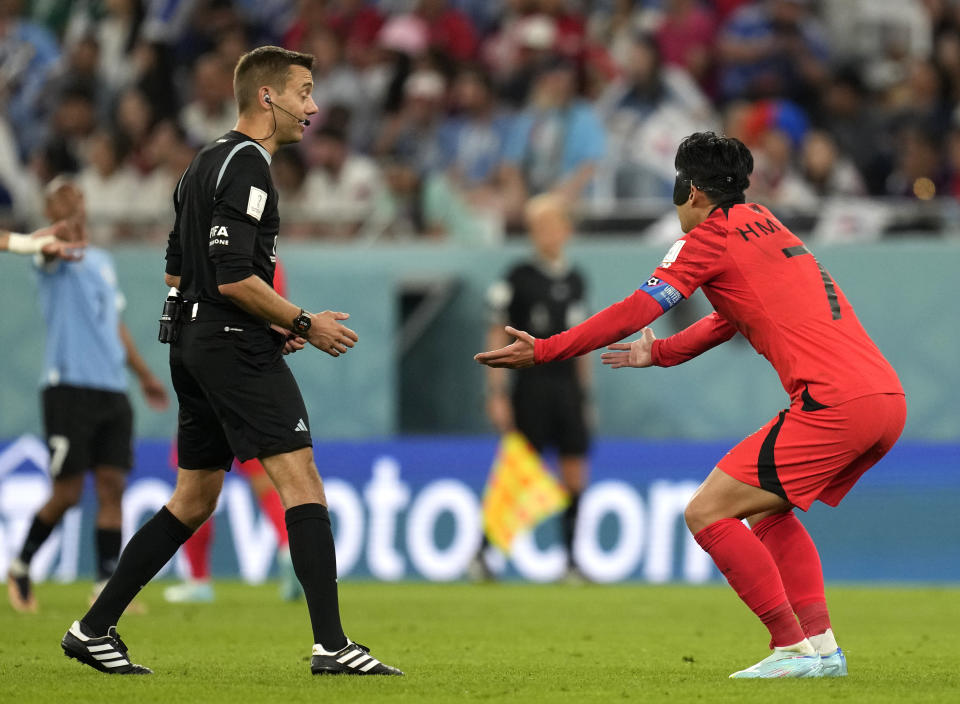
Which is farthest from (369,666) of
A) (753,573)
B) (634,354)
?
(634,354)

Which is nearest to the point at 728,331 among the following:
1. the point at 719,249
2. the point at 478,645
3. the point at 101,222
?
the point at 719,249

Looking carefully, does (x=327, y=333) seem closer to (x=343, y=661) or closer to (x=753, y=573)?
(x=343, y=661)

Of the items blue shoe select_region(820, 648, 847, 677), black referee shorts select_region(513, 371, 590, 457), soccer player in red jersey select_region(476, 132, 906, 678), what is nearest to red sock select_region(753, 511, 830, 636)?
soccer player in red jersey select_region(476, 132, 906, 678)

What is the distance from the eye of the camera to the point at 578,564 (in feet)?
41.8

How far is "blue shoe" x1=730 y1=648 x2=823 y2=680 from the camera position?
6297 millimetres

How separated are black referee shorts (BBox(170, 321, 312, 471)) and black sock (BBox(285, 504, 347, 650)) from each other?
0.92 feet

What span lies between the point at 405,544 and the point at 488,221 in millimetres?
3360

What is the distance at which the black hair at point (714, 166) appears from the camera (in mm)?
→ 6516

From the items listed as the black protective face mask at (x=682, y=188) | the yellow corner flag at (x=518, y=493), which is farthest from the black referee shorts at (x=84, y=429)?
the black protective face mask at (x=682, y=188)

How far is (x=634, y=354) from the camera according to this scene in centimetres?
665

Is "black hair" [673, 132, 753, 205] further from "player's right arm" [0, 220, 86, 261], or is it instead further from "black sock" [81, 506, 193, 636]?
"player's right arm" [0, 220, 86, 261]

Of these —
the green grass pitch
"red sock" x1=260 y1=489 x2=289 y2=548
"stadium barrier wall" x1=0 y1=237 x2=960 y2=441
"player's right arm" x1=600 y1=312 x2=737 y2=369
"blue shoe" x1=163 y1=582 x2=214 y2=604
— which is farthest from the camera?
"stadium barrier wall" x1=0 y1=237 x2=960 y2=441

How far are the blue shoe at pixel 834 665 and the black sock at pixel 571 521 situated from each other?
6.16 metres

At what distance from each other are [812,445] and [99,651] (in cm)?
303
